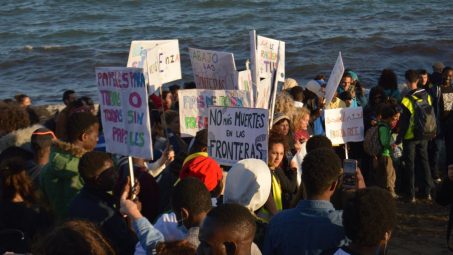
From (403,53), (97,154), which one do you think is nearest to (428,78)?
(97,154)

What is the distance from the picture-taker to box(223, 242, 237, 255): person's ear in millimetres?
3861

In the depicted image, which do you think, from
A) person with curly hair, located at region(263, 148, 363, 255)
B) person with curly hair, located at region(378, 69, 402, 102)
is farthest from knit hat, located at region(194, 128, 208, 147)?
person with curly hair, located at region(378, 69, 402, 102)

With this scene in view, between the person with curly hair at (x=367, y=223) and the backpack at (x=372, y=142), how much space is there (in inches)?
203

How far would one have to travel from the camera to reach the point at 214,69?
891 cm

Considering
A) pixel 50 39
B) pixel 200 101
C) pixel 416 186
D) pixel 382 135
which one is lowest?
pixel 50 39

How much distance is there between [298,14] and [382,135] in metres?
22.8

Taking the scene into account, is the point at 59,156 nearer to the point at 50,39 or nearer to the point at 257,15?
the point at 50,39

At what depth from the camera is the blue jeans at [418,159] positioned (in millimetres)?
9836

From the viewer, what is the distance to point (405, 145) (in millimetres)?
9852

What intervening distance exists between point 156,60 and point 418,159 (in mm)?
3188

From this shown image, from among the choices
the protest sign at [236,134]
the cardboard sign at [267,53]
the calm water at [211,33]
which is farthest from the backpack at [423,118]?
the calm water at [211,33]

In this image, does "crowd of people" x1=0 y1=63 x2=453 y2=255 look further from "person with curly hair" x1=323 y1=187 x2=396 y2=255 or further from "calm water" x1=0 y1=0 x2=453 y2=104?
"calm water" x1=0 y1=0 x2=453 y2=104

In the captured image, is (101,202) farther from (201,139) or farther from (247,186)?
(201,139)

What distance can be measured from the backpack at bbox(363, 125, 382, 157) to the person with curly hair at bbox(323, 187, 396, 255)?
515 centimetres
